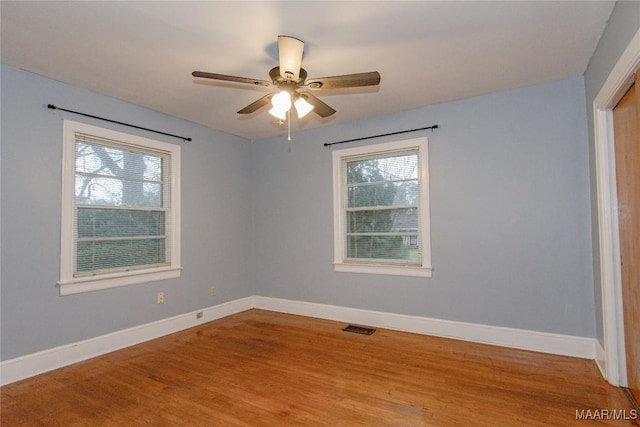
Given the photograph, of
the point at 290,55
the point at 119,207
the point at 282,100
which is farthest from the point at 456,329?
the point at 119,207

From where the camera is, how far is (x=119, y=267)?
338cm

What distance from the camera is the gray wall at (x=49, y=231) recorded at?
8.58 ft

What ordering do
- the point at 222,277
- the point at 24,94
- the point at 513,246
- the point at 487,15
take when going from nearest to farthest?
the point at 487,15 → the point at 24,94 → the point at 513,246 → the point at 222,277

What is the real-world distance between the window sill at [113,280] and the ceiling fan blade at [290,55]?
8.67 ft

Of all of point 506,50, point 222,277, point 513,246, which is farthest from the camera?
point 222,277

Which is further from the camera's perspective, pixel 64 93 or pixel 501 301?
pixel 501 301

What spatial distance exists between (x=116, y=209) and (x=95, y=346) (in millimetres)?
1356

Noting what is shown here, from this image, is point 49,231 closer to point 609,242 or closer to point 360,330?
point 360,330

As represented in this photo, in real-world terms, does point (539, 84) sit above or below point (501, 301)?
above

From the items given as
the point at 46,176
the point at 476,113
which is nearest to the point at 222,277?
the point at 46,176

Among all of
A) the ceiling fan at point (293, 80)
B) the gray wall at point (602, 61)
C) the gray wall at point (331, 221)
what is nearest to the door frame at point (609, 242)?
the gray wall at point (602, 61)

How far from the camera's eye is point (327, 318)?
4.23m

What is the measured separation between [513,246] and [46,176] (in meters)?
4.42

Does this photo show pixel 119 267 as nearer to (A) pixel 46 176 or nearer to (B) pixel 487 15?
(A) pixel 46 176
